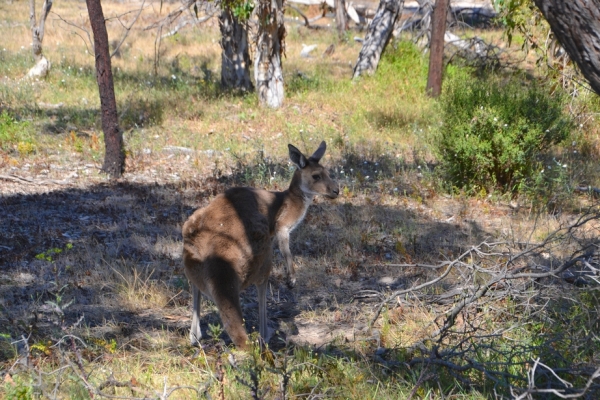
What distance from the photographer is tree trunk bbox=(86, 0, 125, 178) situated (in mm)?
10390

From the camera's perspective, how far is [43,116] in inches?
516

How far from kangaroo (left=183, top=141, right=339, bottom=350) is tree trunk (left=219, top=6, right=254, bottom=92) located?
31.6ft

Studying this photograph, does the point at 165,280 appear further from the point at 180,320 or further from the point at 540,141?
the point at 540,141

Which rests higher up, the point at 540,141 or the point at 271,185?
the point at 540,141

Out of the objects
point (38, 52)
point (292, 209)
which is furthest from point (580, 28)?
point (38, 52)

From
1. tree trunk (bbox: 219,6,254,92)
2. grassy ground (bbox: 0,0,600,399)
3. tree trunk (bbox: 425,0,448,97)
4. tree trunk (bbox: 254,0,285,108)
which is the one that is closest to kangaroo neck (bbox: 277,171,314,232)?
grassy ground (bbox: 0,0,600,399)

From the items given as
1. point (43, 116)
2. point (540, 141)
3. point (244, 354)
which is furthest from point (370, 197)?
point (43, 116)

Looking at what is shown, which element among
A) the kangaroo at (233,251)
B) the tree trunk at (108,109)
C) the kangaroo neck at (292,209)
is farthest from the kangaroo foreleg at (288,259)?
the tree trunk at (108,109)

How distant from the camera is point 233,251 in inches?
205

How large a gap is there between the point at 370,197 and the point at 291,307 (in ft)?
11.3

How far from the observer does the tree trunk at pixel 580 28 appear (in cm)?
332

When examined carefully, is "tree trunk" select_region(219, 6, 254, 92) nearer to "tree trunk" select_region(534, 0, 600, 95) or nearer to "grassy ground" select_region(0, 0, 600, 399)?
"grassy ground" select_region(0, 0, 600, 399)

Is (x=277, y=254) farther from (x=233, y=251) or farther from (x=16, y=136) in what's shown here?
(x=16, y=136)

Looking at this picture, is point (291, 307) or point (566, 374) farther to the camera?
point (291, 307)
